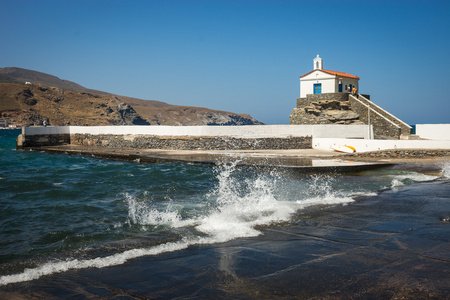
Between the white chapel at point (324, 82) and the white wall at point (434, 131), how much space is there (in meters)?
8.79

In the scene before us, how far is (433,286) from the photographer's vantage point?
3564 mm

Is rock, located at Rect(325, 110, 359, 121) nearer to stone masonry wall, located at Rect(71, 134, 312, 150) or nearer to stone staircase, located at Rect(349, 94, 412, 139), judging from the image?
stone staircase, located at Rect(349, 94, 412, 139)

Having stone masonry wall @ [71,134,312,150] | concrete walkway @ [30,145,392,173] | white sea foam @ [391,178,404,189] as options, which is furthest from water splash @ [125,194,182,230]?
stone masonry wall @ [71,134,312,150]

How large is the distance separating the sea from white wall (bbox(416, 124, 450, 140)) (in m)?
8.36

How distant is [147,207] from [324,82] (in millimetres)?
24979

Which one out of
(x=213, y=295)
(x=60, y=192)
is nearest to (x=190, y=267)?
(x=213, y=295)

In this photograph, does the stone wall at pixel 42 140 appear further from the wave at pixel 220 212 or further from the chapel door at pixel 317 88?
the wave at pixel 220 212

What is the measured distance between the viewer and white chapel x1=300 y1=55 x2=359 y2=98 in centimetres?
3048

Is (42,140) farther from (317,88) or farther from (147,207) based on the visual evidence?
(147,207)

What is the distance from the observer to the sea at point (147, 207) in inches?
210

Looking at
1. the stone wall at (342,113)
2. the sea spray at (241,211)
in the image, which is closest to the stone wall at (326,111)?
the stone wall at (342,113)

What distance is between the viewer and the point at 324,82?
30.8 m

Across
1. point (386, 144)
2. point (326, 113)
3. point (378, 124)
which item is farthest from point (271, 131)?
point (378, 124)

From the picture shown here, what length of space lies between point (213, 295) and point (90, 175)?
13097 millimetres
